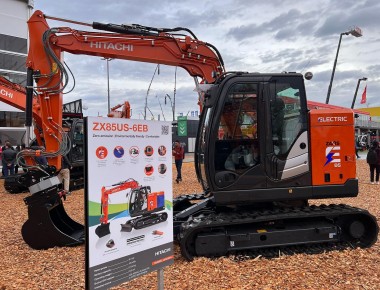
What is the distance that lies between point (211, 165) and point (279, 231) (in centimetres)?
137

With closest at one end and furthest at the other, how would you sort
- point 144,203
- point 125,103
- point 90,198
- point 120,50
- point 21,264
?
point 90,198 < point 144,203 < point 21,264 < point 120,50 < point 125,103

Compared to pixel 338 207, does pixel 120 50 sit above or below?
above

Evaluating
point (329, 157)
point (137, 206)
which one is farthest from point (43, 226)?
point (329, 157)

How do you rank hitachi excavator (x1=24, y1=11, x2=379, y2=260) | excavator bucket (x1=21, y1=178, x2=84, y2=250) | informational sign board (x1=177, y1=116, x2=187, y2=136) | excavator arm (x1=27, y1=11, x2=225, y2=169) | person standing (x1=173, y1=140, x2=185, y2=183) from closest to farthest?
1. hitachi excavator (x1=24, y1=11, x2=379, y2=260)
2. excavator bucket (x1=21, y1=178, x2=84, y2=250)
3. excavator arm (x1=27, y1=11, x2=225, y2=169)
4. person standing (x1=173, y1=140, x2=185, y2=183)
5. informational sign board (x1=177, y1=116, x2=187, y2=136)

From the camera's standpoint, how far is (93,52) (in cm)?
730

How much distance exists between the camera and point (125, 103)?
1409 cm

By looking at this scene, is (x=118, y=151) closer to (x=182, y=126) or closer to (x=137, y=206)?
(x=137, y=206)

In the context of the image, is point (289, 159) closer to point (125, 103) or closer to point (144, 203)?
point (144, 203)

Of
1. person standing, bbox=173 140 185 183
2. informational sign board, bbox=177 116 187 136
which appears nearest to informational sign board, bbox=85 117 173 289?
person standing, bbox=173 140 185 183

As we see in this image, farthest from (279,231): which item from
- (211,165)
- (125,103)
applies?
(125,103)

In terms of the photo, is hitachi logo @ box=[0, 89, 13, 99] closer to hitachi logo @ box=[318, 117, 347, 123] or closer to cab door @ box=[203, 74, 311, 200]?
cab door @ box=[203, 74, 311, 200]

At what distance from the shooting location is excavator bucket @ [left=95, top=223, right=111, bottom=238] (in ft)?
A: 9.66

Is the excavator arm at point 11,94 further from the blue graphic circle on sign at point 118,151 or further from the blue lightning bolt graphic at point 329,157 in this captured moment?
the blue graphic circle on sign at point 118,151

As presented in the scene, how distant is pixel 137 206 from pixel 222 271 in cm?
217
